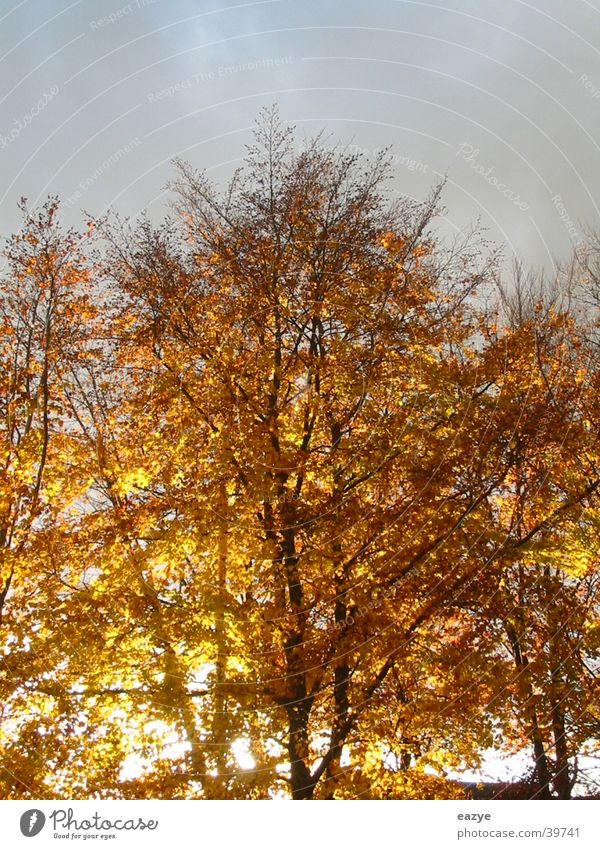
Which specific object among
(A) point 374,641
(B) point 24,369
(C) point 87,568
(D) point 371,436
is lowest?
(A) point 374,641

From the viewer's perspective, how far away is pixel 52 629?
11.8 m

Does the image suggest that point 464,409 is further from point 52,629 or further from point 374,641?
point 52,629

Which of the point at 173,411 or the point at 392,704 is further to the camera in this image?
the point at 173,411

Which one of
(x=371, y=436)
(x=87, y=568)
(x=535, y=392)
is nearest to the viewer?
(x=87, y=568)

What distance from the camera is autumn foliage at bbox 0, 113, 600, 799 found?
445 inches

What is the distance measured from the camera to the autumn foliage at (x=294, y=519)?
11.3m

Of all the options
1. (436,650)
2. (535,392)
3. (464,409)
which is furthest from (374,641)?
(535,392)

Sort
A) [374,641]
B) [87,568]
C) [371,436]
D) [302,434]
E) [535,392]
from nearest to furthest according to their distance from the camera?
[374,641] → [87,568] → [371,436] → [302,434] → [535,392]

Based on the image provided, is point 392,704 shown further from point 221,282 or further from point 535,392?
point 221,282

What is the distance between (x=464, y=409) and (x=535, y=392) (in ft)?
12.4

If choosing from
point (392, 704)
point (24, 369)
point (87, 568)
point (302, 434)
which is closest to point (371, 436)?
point (302, 434)

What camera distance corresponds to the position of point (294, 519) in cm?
1267

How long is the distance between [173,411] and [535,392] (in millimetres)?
9286

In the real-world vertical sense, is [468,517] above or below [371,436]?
below
